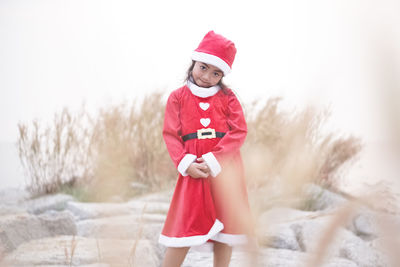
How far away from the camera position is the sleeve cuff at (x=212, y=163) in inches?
62.8

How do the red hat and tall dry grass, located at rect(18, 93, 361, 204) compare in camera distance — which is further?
tall dry grass, located at rect(18, 93, 361, 204)

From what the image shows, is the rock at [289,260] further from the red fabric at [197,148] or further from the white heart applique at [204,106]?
the white heart applique at [204,106]

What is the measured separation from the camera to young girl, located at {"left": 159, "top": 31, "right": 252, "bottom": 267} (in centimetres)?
162

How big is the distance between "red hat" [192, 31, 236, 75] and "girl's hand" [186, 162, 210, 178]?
0.37 meters

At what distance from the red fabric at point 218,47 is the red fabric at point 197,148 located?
0.15 m

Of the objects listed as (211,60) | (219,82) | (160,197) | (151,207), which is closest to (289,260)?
(219,82)

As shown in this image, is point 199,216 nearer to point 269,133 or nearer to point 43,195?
point 269,133

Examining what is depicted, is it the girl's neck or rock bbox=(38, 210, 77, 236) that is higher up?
the girl's neck

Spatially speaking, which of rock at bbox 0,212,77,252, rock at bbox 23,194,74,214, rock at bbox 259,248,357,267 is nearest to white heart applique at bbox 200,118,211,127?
rock at bbox 259,248,357,267

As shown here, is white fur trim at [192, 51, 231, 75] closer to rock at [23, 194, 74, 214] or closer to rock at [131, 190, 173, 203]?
rock at [131, 190, 173, 203]

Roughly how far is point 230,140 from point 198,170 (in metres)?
0.17

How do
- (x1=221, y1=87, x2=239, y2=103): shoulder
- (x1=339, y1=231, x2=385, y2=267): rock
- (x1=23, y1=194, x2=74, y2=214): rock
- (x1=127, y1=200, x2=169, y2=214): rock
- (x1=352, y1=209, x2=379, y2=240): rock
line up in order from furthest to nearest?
(x1=23, y1=194, x2=74, y2=214): rock < (x1=127, y1=200, x2=169, y2=214): rock < (x1=352, y1=209, x2=379, y2=240): rock < (x1=339, y1=231, x2=385, y2=267): rock < (x1=221, y1=87, x2=239, y2=103): shoulder

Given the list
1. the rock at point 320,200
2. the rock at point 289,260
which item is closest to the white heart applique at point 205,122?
the rock at point 289,260

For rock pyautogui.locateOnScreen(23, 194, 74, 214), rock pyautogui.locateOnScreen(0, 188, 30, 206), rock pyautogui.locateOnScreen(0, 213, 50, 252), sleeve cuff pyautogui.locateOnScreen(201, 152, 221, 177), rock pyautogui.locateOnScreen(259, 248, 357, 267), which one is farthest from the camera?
rock pyautogui.locateOnScreen(0, 188, 30, 206)
